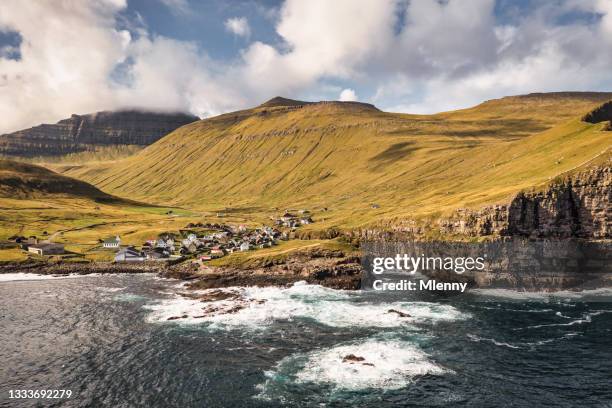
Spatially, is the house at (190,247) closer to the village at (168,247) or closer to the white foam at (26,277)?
the village at (168,247)

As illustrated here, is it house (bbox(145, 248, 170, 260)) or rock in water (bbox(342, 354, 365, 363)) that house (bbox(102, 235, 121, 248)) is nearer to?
house (bbox(145, 248, 170, 260))

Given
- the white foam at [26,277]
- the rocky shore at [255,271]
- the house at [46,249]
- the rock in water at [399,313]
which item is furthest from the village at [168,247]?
the rock in water at [399,313]

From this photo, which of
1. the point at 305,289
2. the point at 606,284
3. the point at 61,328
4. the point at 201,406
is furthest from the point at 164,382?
the point at 606,284

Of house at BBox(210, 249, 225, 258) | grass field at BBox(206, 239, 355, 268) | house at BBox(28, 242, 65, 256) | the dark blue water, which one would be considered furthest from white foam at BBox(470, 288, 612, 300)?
house at BBox(28, 242, 65, 256)

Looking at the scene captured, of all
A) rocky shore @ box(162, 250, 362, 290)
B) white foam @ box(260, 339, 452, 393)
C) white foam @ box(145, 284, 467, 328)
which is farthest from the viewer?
rocky shore @ box(162, 250, 362, 290)

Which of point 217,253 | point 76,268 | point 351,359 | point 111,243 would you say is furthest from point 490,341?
point 111,243

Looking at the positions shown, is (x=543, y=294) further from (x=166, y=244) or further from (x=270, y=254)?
(x=166, y=244)
